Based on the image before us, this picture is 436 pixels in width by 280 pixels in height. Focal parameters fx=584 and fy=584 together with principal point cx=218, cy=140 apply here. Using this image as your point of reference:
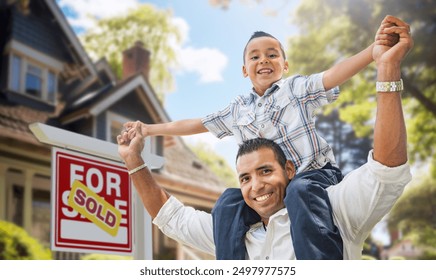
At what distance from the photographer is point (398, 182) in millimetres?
949

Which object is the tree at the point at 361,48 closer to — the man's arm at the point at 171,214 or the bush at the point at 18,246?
the bush at the point at 18,246

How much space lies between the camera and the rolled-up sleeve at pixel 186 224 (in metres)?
1.23

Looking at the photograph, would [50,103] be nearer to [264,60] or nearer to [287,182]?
[264,60]

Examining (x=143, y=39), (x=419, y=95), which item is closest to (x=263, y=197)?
(x=143, y=39)

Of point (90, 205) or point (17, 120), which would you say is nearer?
point (90, 205)

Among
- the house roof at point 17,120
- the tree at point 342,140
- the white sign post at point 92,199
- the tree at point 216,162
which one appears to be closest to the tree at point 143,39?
the house roof at point 17,120

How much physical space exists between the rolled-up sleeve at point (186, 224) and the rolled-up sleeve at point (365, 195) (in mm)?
296

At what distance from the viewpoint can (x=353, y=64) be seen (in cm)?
113

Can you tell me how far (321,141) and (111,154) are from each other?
1.83 ft

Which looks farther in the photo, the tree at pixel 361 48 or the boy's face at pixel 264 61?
the tree at pixel 361 48

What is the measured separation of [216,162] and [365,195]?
3477 mm
